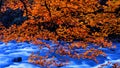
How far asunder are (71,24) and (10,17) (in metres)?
6.58

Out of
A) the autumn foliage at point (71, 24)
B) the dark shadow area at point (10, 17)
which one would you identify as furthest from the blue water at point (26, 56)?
the dark shadow area at point (10, 17)

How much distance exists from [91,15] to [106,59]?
359 cm

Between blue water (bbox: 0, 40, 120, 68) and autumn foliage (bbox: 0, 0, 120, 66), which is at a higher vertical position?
autumn foliage (bbox: 0, 0, 120, 66)

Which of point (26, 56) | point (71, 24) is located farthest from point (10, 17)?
point (26, 56)

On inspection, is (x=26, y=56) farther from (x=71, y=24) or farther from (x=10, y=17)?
(x=10, y=17)

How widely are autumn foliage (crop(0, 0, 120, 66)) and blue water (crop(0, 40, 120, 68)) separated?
0.58 m

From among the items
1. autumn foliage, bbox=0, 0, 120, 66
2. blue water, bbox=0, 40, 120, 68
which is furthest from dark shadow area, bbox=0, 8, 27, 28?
blue water, bbox=0, 40, 120, 68

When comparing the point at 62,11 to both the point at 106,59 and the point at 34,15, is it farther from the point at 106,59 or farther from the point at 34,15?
the point at 106,59

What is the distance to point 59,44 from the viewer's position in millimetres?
16234

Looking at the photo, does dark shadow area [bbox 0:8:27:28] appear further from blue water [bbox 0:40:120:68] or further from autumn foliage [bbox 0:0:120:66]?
blue water [bbox 0:40:120:68]

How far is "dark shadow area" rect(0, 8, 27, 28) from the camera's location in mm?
20798

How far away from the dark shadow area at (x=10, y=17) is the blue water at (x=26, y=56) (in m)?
3.26

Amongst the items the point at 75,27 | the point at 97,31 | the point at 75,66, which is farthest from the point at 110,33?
the point at 75,66

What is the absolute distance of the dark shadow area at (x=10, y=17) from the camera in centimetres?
2080
